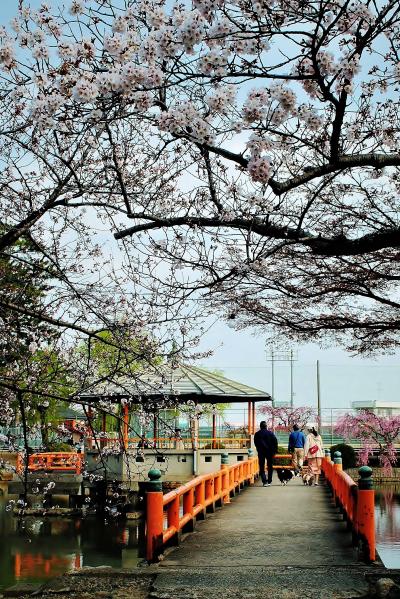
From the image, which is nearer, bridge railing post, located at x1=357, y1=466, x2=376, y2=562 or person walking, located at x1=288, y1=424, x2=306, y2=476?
bridge railing post, located at x1=357, y1=466, x2=376, y2=562

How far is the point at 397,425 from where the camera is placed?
4050 cm

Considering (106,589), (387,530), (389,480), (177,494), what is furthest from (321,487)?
(389,480)

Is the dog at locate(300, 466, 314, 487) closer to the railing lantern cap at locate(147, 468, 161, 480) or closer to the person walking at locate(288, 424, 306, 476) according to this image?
the person walking at locate(288, 424, 306, 476)

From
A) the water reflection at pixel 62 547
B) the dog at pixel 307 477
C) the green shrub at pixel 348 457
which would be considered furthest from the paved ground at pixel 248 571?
the green shrub at pixel 348 457

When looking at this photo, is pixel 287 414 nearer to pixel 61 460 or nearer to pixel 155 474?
pixel 61 460

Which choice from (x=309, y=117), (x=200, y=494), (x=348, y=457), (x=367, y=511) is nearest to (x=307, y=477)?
(x=200, y=494)

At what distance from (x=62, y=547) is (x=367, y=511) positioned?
48.7 feet

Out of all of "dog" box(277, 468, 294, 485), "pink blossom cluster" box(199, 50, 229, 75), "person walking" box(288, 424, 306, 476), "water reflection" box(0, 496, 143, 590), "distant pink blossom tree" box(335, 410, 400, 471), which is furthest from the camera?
"distant pink blossom tree" box(335, 410, 400, 471)

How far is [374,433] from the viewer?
135 feet

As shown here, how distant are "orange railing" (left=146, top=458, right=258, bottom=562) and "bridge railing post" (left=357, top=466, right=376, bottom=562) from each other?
6.62 ft

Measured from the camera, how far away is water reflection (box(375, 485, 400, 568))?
16.9 meters

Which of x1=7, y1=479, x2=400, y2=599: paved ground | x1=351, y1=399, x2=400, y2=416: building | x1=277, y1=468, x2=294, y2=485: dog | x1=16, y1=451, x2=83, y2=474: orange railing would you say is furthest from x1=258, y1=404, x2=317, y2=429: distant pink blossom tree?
x1=7, y1=479, x2=400, y2=599: paved ground

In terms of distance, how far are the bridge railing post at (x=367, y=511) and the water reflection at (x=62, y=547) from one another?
8697mm

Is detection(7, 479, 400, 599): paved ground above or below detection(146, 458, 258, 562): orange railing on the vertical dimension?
below
